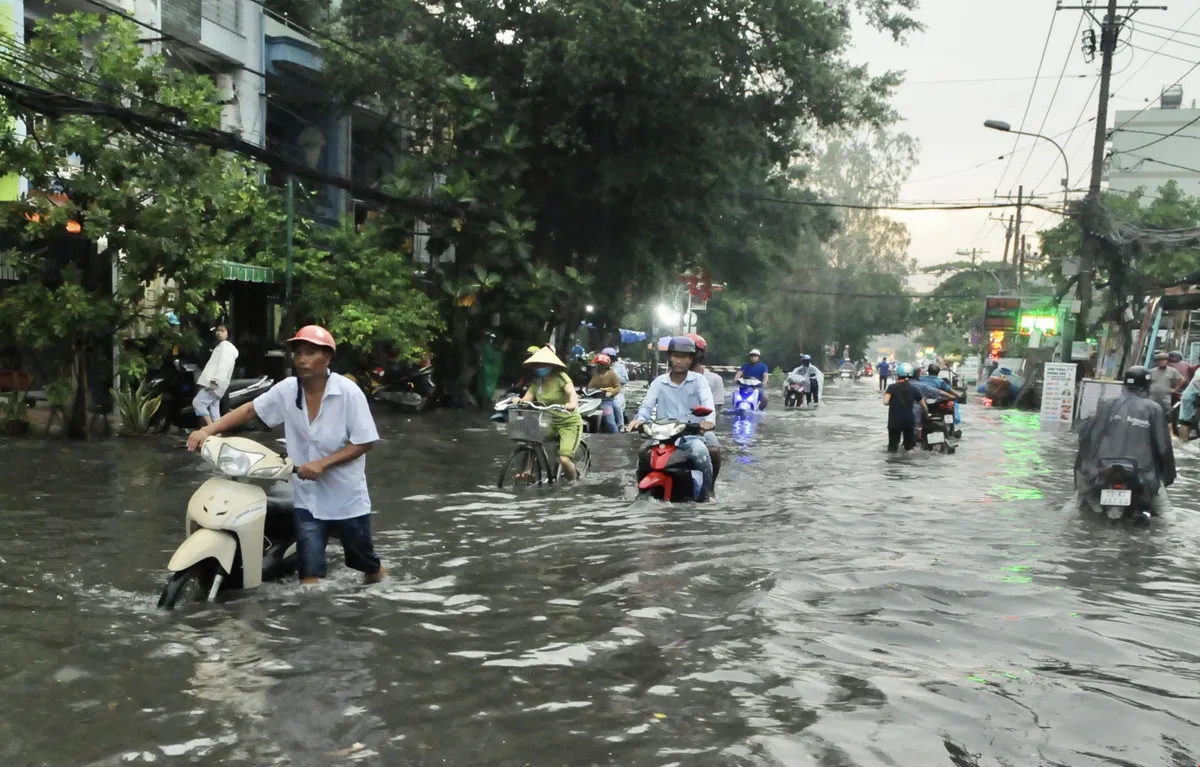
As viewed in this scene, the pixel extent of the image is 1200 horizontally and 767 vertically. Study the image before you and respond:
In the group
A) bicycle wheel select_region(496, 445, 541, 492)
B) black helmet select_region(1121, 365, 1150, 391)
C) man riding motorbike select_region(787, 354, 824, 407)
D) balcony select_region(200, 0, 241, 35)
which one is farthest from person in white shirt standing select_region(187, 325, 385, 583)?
man riding motorbike select_region(787, 354, 824, 407)

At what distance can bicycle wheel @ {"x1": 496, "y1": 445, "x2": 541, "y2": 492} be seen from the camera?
12.8 metres

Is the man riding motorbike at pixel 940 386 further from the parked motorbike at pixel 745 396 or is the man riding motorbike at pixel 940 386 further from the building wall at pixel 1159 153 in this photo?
the building wall at pixel 1159 153

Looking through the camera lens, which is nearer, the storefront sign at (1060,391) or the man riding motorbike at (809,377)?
the storefront sign at (1060,391)

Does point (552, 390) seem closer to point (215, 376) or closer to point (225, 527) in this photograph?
point (215, 376)

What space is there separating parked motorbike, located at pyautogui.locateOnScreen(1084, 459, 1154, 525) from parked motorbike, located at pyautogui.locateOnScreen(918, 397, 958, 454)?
8.02 m

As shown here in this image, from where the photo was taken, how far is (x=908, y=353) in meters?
197

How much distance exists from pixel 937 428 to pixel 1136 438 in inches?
333

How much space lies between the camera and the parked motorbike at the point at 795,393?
3481 centimetres

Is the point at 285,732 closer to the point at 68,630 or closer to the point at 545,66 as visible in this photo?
the point at 68,630

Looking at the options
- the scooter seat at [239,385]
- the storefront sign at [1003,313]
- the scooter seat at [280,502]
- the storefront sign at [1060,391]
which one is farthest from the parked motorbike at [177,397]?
the storefront sign at [1003,313]

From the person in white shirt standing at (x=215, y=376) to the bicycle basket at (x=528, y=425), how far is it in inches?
230

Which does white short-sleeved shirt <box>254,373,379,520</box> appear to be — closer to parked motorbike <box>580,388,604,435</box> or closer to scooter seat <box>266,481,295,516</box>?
scooter seat <box>266,481,295,516</box>

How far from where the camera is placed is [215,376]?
16.4m

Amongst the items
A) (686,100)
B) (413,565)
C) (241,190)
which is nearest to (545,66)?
(686,100)
